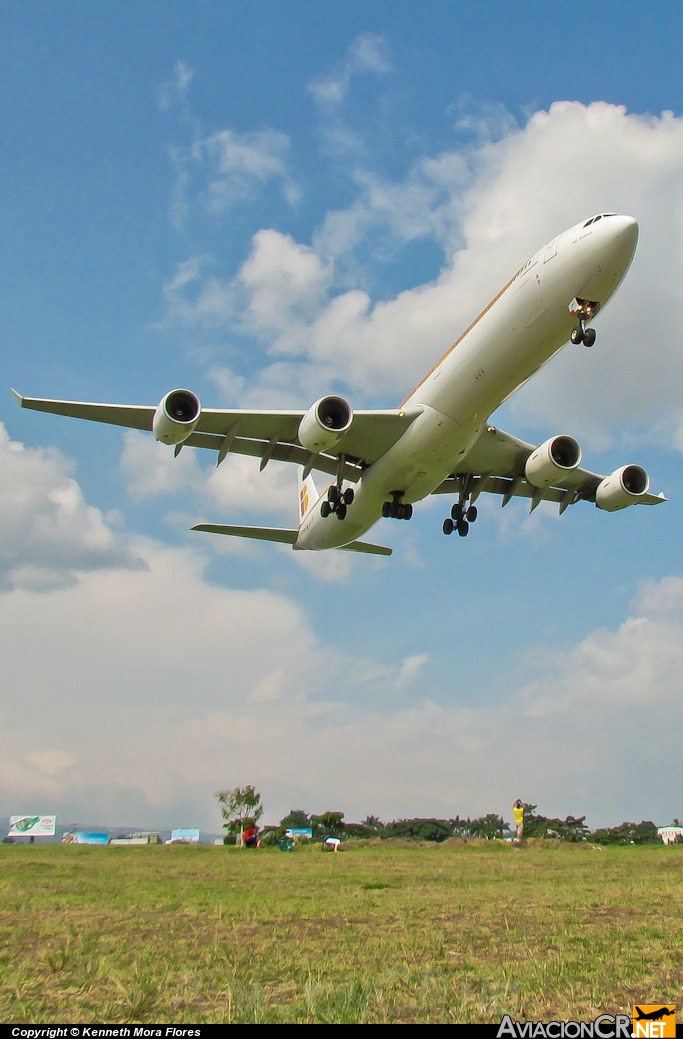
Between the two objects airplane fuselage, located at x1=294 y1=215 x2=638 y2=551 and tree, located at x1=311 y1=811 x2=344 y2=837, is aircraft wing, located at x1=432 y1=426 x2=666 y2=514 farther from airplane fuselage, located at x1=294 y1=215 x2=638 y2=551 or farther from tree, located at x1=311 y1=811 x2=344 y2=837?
tree, located at x1=311 y1=811 x2=344 y2=837

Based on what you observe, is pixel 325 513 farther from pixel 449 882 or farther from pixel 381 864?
pixel 449 882

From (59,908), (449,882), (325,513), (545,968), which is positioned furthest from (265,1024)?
(325,513)

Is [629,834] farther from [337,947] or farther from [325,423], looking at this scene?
[337,947]

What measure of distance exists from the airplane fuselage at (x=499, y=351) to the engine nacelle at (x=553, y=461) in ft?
12.6

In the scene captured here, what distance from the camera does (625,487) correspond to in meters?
26.9

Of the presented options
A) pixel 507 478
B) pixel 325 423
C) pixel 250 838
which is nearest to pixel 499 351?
pixel 325 423

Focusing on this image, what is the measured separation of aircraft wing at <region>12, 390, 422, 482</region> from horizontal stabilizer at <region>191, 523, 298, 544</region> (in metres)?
5.75

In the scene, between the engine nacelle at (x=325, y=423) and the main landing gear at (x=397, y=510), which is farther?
the main landing gear at (x=397, y=510)

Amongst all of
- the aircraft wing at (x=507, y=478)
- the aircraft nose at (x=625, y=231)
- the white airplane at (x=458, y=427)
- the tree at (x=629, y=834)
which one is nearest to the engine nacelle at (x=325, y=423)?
the white airplane at (x=458, y=427)

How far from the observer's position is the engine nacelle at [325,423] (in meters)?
22.5

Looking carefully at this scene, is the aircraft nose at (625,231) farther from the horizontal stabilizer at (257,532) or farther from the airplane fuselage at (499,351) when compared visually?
the horizontal stabilizer at (257,532)

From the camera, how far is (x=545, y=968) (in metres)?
6.12

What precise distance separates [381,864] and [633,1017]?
14.4 meters

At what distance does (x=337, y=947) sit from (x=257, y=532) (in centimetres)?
2607
